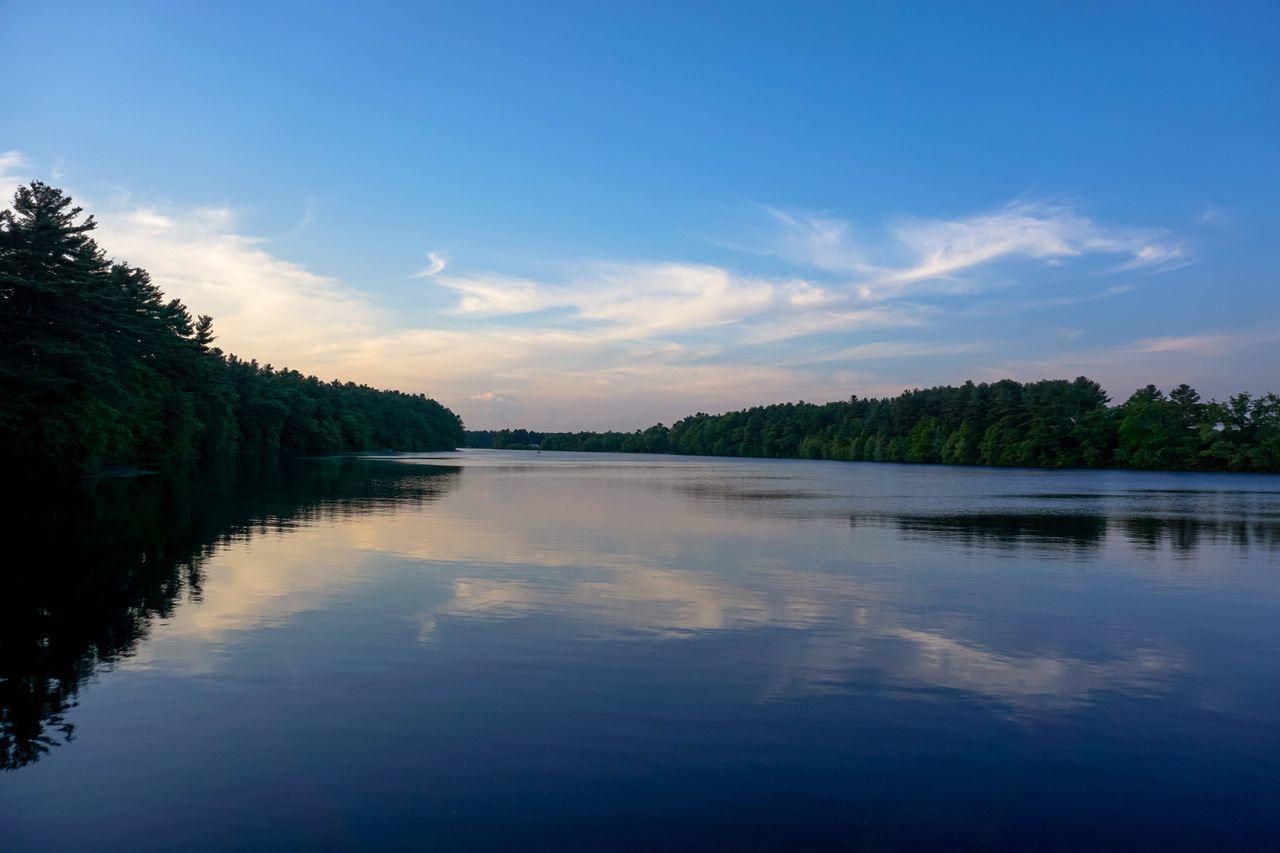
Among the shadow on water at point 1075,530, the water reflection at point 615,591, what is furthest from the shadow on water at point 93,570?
the shadow on water at point 1075,530

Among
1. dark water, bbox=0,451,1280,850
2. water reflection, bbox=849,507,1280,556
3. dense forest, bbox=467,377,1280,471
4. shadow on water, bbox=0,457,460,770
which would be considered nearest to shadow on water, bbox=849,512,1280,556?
water reflection, bbox=849,507,1280,556

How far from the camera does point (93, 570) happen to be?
18.1 m

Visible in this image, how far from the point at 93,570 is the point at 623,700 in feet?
44.5

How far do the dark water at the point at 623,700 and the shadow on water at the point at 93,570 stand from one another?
0.09m

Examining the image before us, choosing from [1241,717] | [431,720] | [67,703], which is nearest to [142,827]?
[431,720]

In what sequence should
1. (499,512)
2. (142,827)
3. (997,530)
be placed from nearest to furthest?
(142,827)
(997,530)
(499,512)

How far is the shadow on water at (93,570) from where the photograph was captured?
1002 centimetres

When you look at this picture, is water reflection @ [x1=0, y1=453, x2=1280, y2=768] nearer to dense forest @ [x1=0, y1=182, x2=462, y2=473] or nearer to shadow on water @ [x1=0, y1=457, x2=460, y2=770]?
shadow on water @ [x1=0, y1=457, x2=460, y2=770]

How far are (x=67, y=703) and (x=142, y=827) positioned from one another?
3.72 m

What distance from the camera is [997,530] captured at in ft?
107

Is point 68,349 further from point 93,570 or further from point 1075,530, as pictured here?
point 1075,530

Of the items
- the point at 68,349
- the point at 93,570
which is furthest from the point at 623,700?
the point at 68,349

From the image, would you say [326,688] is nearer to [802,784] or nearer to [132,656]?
[132,656]

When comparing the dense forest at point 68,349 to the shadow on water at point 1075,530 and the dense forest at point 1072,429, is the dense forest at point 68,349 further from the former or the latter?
the dense forest at point 1072,429
